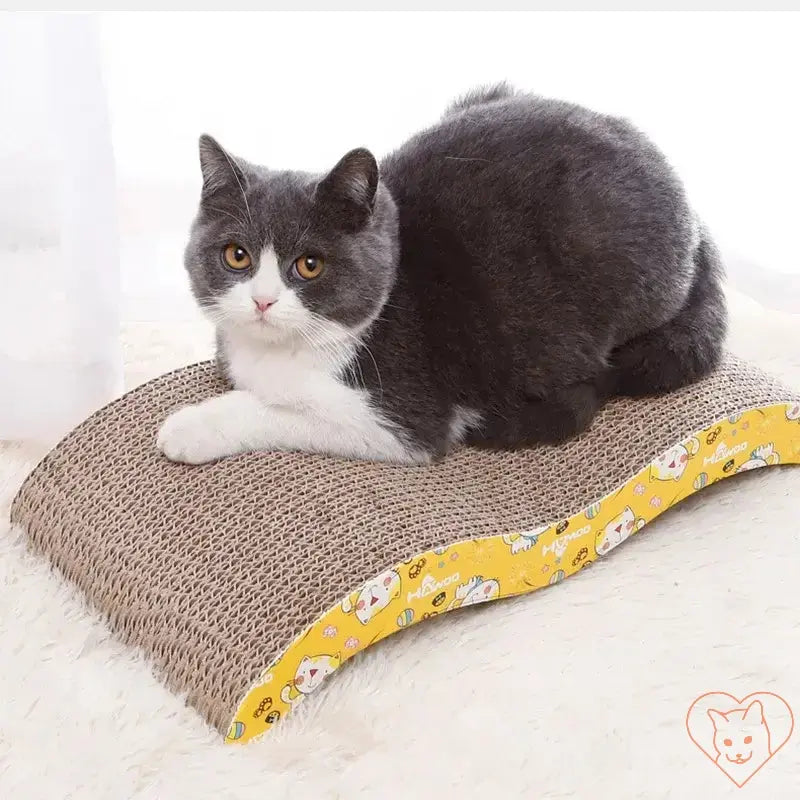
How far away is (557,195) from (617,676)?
0.69 metres

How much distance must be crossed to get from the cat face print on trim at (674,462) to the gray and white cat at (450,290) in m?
0.12

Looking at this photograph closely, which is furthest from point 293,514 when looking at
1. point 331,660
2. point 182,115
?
point 182,115

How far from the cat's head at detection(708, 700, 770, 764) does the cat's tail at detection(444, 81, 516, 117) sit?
1.09 meters

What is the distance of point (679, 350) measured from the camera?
1.72 metres

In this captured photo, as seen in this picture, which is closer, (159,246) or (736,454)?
(736,454)

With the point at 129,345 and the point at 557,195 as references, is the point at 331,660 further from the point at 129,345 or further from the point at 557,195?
the point at 129,345

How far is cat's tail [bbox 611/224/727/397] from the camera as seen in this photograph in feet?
5.64

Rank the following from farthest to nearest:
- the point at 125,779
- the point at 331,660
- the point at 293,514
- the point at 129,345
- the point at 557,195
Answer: the point at 129,345, the point at 557,195, the point at 293,514, the point at 331,660, the point at 125,779

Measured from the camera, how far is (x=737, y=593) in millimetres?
1563

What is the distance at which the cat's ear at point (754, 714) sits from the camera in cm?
135

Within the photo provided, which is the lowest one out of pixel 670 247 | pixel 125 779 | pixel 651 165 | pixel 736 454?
pixel 125 779

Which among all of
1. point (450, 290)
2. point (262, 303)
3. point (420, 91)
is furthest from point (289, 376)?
point (420, 91)

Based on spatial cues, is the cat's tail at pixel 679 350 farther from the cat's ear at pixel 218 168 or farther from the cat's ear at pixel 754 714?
the cat's ear at pixel 218 168

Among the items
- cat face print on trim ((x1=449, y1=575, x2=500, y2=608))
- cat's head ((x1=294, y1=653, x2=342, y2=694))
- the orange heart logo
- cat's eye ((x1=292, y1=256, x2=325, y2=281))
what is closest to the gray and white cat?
cat's eye ((x1=292, y1=256, x2=325, y2=281))
